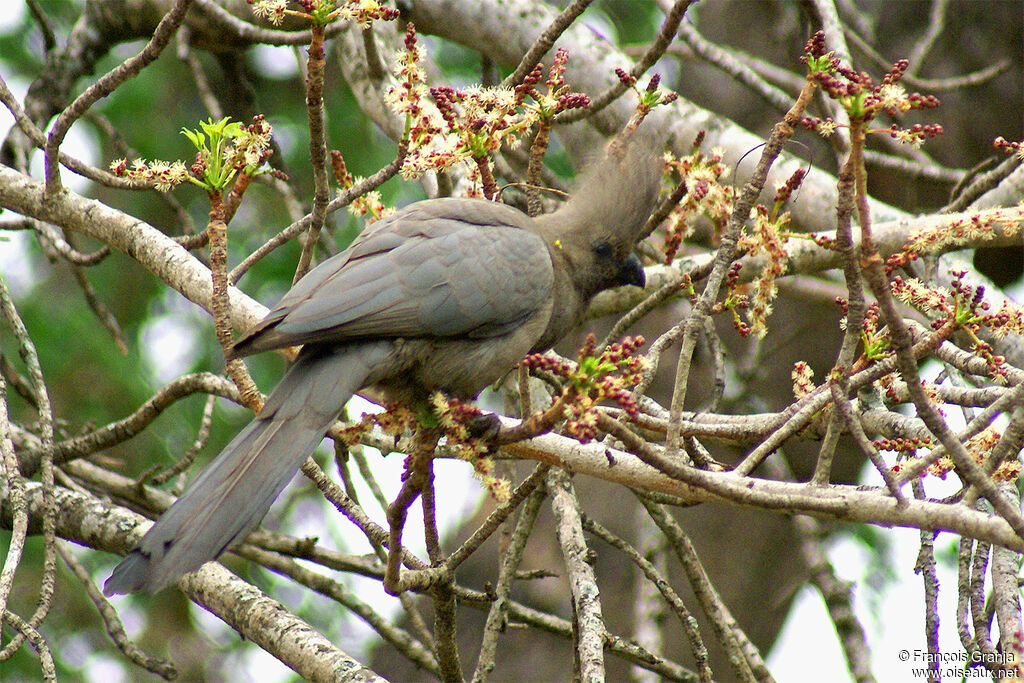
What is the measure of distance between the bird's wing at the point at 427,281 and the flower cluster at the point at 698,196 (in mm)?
→ 483

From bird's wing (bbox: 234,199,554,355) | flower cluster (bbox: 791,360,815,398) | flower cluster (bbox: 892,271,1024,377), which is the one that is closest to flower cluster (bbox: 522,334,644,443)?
flower cluster (bbox: 892,271,1024,377)

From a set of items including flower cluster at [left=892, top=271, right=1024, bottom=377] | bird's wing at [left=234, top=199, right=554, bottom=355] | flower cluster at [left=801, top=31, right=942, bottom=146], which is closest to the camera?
flower cluster at [left=801, top=31, right=942, bottom=146]

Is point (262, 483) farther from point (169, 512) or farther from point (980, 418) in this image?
point (980, 418)

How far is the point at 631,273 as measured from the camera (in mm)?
3832

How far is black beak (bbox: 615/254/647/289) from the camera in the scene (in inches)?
150

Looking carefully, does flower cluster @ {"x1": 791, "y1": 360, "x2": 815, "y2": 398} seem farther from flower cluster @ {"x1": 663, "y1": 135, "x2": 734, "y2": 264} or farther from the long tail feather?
the long tail feather

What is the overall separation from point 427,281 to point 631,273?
3.56 feet

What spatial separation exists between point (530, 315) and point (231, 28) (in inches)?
93.1

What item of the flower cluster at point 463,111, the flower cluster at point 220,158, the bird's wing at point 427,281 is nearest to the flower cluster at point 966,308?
the flower cluster at point 463,111

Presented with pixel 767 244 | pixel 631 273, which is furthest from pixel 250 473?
pixel 631 273

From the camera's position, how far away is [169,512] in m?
2.41

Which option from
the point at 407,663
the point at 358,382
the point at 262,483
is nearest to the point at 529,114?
the point at 358,382

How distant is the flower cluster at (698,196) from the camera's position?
9.50 feet

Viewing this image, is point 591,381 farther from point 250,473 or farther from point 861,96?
point 250,473
